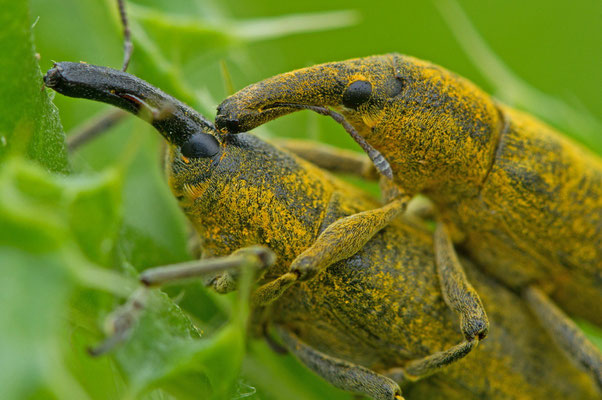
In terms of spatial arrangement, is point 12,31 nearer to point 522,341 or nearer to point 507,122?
point 507,122

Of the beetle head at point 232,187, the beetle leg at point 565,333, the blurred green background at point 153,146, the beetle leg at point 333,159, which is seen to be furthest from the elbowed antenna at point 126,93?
the beetle leg at point 565,333

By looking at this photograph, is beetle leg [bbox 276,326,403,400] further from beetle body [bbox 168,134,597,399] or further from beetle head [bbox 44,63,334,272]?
beetle head [bbox 44,63,334,272]

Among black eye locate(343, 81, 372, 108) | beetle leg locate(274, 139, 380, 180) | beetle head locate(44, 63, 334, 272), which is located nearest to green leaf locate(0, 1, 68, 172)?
beetle head locate(44, 63, 334, 272)

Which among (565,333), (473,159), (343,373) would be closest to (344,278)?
(343,373)

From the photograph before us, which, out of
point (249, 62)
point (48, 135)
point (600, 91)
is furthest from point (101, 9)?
point (600, 91)

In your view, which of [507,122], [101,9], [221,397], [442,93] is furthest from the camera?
[101,9]

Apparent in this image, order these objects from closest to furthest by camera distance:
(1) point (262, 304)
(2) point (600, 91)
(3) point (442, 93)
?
(1) point (262, 304)
(3) point (442, 93)
(2) point (600, 91)

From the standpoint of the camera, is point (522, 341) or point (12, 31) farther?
point (522, 341)
